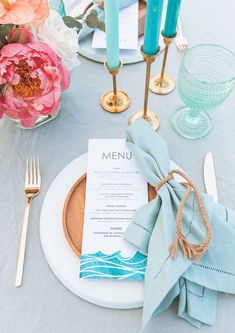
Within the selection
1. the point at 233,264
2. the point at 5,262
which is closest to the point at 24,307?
the point at 5,262

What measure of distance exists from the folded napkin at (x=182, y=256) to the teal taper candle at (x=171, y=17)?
0.26 m

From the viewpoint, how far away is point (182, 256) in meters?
0.48

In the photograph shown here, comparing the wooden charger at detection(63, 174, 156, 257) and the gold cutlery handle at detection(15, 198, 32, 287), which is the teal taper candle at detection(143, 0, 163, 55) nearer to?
the wooden charger at detection(63, 174, 156, 257)

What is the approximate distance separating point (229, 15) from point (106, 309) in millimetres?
767

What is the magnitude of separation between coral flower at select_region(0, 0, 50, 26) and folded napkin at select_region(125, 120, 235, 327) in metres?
0.31

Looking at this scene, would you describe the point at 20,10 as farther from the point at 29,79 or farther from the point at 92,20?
the point at 92,20

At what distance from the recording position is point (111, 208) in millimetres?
557

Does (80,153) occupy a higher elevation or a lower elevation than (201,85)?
lower

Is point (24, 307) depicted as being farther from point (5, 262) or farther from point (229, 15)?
point (229, 15)

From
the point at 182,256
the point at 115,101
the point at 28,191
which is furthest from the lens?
the point at 115,101

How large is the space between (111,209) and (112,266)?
3.9 inches

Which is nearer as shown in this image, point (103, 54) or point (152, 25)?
point (152, 25)

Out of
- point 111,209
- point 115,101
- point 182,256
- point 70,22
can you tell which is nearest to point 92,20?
point 70,22

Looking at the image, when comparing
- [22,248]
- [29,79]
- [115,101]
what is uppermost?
[29,79]
